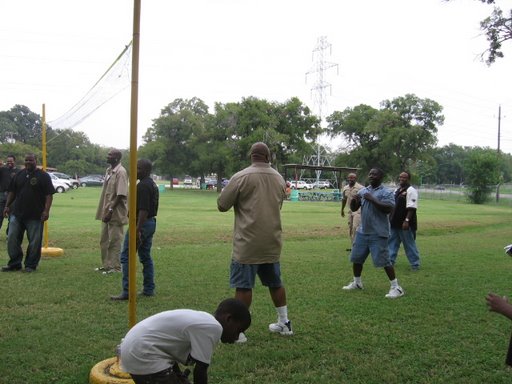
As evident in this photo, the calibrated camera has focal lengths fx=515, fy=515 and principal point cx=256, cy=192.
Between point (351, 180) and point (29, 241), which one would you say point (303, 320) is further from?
point (351, 180)

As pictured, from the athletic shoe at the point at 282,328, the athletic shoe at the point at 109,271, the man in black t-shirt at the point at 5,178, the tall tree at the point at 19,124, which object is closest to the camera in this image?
the athletic shoe at the point at 282,328

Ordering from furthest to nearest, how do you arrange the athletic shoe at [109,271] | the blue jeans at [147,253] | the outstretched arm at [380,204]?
the athletic shoe at [109,271], the outstretched arm at [380,204], the blue jeans at [147,253]

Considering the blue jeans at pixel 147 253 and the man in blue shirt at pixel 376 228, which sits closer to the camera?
the blue jeans at pixel 147 253

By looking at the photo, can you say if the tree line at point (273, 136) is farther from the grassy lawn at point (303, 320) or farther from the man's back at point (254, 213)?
the man's back at point (254, 213)

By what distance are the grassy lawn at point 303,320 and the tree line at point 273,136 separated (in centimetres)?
4776

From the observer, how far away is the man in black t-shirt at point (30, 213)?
8641 mm

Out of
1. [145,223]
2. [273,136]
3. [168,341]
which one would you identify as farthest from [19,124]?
[168,341]

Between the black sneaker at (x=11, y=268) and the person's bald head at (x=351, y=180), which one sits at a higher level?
the person's bald head at (x=351, y=180)

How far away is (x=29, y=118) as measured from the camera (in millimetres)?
99938

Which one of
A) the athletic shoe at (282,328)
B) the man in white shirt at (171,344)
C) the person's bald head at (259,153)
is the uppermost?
the person's bald head at (259,153)

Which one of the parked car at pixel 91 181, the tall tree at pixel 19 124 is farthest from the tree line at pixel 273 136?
the tall tree at pixel 19 124

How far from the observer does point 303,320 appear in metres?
6.07

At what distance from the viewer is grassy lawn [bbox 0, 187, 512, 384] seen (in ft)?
14.7

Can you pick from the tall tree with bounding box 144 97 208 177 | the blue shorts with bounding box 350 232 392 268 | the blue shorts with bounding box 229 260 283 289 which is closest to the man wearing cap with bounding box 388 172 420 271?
the blue shorts with bounding box 350 232 392 268
